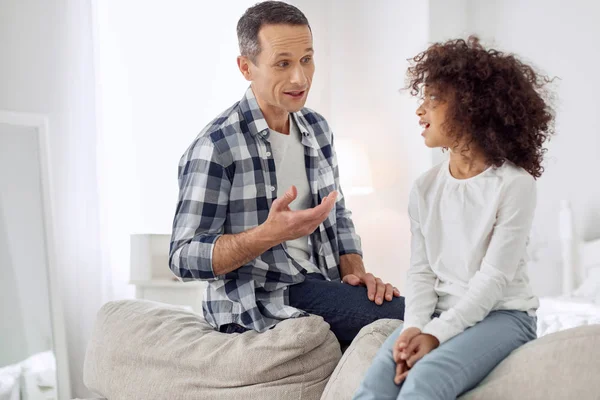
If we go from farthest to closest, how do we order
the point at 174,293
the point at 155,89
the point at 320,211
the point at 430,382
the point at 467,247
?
1. the point at 155,89
2. the point at 174,293
3. the point at 320,211
4. the point at 467,247
5. the point at 430,382

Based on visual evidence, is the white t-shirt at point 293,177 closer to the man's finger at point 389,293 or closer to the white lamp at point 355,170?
the man's finger at point 389,293

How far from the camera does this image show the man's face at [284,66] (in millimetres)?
1989

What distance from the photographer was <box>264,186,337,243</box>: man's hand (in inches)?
65.6

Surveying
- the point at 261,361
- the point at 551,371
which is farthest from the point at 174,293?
the point at 551,371

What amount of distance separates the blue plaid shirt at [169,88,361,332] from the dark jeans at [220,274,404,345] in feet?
0.10

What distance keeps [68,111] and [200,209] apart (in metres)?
1.85

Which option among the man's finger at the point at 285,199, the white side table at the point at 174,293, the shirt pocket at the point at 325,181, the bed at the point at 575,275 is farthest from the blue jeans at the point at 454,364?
the white side table at the point at 174,293

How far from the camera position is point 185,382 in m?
1.78

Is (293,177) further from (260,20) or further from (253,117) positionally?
(260,20)

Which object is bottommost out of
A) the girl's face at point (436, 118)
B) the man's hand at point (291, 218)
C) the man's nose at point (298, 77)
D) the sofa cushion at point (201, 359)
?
the sofa cushion at point (201, 359)

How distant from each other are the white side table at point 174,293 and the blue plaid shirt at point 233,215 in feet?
5.23

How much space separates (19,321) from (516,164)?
2.23 meters

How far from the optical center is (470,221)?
146 centimetres

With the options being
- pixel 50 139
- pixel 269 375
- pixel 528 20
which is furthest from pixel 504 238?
pixel 528 20
